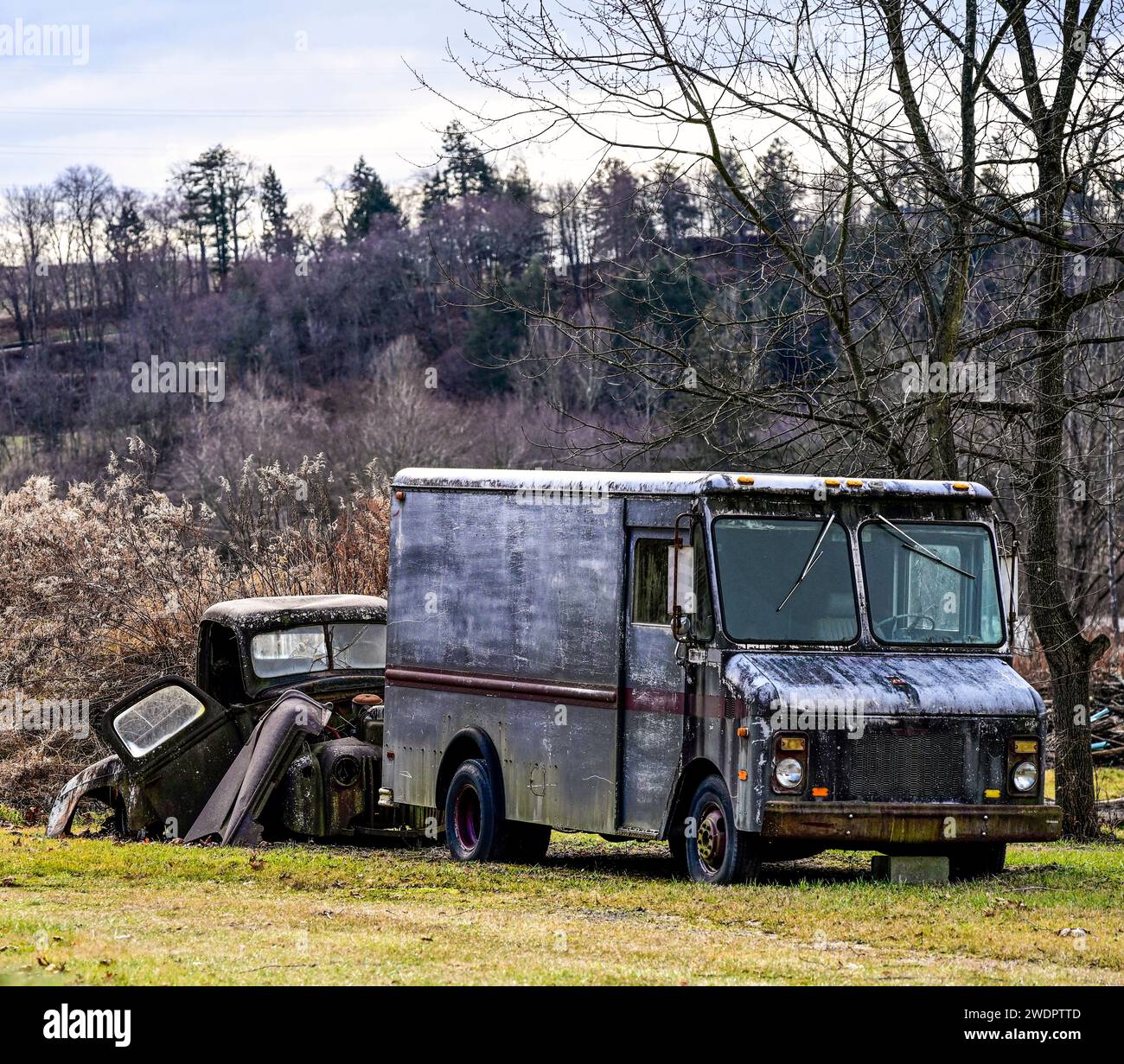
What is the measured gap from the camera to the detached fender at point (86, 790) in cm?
1734

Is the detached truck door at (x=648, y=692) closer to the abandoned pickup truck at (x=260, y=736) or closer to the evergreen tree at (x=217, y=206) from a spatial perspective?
the abandoned pickup truck at (x=260, y=736)

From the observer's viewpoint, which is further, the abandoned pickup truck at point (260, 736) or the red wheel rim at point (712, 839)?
the abandoned pickup truck at point (260, 736)

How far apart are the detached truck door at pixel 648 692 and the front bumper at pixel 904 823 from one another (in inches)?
46.4

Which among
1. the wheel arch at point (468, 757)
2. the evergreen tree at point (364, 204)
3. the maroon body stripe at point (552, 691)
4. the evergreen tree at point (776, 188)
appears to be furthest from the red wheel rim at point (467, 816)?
the evergreen tree at point (364, 204)

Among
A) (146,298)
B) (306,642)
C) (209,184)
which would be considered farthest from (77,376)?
(306,642)

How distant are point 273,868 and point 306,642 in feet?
15.4

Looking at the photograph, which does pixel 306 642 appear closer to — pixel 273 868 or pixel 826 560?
pixel 273 868

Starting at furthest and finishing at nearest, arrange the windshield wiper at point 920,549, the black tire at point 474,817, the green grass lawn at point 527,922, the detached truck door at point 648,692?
the black tire at point 474,817, the windshield wiper at point 920,549, the detached truck door at point 648,692, the green grass lawn at point 527,922

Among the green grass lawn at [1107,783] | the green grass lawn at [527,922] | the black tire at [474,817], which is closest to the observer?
the green grass lawn at [527,922]

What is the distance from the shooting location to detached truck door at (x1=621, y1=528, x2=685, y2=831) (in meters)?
12.2

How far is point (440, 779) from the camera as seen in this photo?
14.7 m

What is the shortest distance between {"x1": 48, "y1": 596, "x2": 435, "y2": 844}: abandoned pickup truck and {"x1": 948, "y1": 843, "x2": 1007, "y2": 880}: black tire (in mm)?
5204

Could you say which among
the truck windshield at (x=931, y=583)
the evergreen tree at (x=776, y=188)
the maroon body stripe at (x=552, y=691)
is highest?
the evergreen tree at (x=776, y=188)

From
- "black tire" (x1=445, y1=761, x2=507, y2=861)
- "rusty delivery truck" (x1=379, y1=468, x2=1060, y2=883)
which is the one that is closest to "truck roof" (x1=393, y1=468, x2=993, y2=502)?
"rusty delivery truck" (x1=379, y1=468, x2=1060, y2=883)
